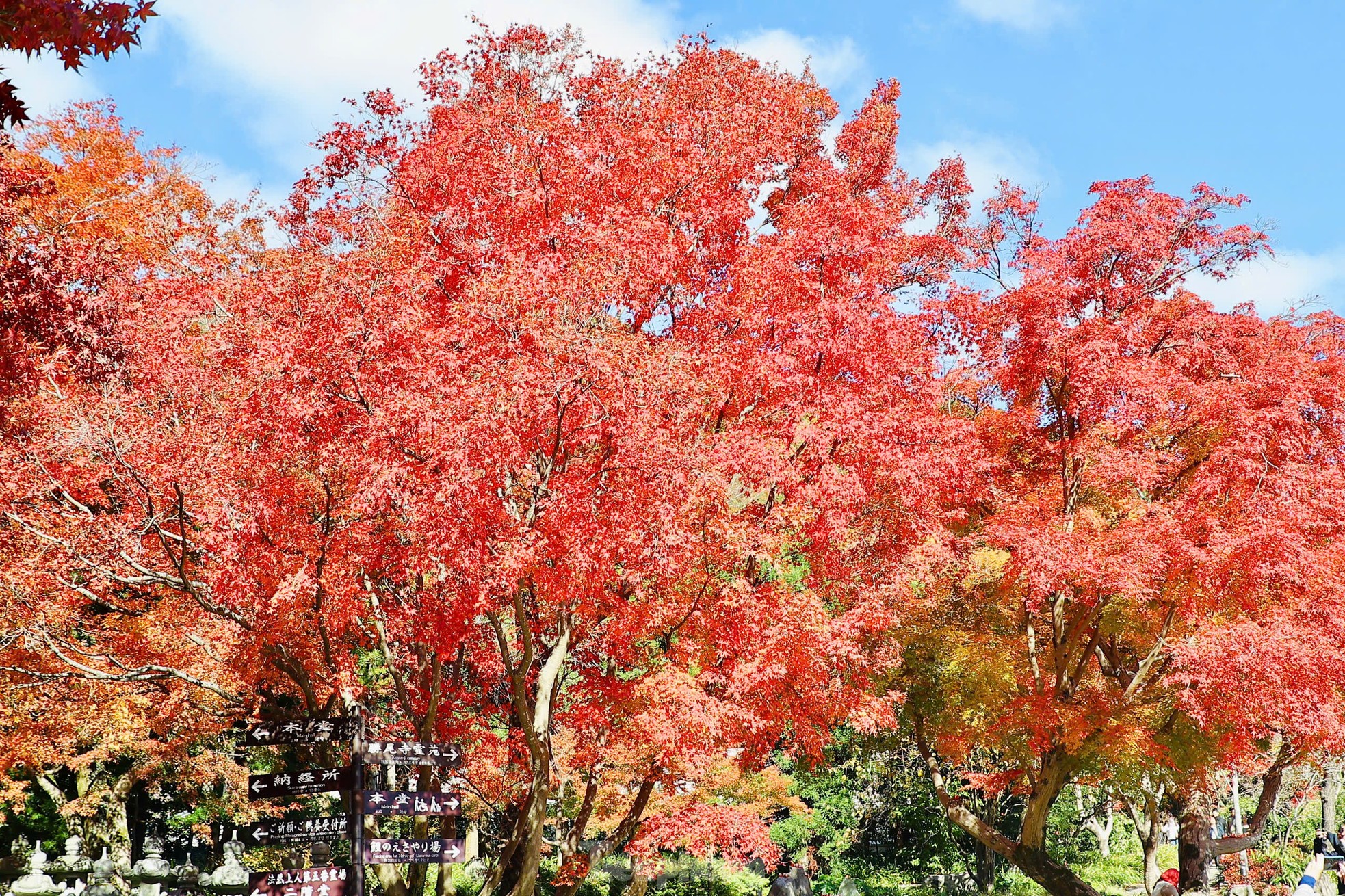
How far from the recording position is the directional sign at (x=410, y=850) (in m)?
8.60

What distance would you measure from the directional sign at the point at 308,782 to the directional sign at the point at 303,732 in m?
0.30

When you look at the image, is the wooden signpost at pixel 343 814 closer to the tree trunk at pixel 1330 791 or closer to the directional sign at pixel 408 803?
the directional sign at pixel 408 803

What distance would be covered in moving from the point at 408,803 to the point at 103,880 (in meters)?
8.07

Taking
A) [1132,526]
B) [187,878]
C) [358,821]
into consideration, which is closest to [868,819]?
[1132,526]

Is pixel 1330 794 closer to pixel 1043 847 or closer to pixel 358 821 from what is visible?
pixel 1043 847

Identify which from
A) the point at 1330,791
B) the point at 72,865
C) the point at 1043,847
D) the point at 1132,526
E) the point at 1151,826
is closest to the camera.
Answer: the point at 1132,526

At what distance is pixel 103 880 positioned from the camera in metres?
13.8

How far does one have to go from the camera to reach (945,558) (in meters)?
13.1

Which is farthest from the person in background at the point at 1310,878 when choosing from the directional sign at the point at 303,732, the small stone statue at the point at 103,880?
the small stone statue at the point at 103,880

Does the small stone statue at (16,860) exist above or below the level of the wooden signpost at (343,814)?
below

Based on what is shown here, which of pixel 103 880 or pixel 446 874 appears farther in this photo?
pixel 103 880

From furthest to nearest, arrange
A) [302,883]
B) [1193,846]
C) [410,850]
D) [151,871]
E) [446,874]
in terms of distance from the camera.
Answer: [1193,846], [151,871], [446,874], [410,850], [302,883]

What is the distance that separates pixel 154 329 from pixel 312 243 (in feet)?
7.18

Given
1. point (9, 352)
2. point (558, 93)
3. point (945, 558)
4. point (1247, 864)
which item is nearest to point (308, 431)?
point (9, 352)
